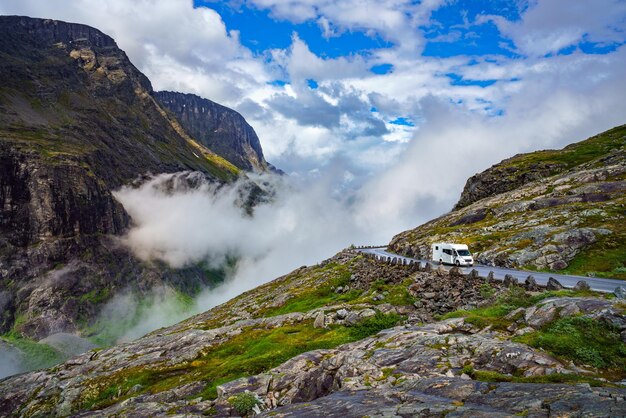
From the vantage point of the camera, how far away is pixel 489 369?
17.2 metres

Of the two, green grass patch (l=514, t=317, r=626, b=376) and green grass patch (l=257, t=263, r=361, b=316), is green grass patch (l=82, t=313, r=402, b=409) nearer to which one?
green grass patch (l=257, t=263, r=361, b=316)

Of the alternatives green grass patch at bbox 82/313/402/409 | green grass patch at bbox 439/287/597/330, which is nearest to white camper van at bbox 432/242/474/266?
green grass patch at bbox 82/313/402/409

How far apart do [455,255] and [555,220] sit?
23.9m

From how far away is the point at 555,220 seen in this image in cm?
6400

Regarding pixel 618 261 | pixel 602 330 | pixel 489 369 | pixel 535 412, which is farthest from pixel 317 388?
pixel 618 261

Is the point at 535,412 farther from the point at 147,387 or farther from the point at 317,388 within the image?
the point at 147,387

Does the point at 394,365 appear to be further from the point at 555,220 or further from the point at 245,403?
the point at 555,220

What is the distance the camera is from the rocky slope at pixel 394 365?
46.3ft

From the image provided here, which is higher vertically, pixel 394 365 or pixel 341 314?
pixel 341 314

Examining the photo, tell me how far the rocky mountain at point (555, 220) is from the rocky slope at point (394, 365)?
18.5 metres

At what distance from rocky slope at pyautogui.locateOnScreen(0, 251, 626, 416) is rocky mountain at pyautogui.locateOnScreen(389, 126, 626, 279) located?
18521mm

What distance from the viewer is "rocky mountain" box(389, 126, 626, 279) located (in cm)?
4719

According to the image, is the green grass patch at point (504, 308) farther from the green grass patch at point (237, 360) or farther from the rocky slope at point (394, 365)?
the green grass patch at point (237, 360)

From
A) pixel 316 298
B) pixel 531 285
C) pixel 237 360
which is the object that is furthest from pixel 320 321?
pixel 531 285
